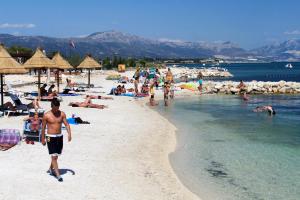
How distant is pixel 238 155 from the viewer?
13.2m

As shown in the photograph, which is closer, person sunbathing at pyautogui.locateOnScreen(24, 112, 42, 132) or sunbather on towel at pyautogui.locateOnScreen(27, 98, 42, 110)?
person sunbathing at pyautogui.locateOnScreen(24, 112, 42, 132)

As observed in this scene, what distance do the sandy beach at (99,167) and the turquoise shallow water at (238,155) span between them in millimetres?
597

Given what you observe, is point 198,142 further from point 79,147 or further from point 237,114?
point 237,114

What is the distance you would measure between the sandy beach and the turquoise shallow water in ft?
1.96

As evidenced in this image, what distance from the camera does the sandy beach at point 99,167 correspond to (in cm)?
852

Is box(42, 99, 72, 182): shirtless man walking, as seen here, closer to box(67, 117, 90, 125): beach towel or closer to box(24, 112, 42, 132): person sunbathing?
box(24, 112, 42, 132): person sunbathing

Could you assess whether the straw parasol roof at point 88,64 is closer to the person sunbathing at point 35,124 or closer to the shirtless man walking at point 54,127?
the person sunbathing at point 35,124

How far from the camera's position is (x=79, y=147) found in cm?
Result: 1252

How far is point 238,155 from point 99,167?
183 inches

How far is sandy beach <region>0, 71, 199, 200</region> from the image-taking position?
8516 millimetres

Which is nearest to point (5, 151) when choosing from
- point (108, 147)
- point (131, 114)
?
point (108, 147)

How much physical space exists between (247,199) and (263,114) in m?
15.9

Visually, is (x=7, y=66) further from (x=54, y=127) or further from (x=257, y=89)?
(x=257, y=89)

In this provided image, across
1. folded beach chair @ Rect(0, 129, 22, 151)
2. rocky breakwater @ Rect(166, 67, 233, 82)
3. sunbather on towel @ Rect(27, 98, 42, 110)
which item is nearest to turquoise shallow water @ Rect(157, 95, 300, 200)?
folded beach chair @ Rect(0, 129, 22, 151)
